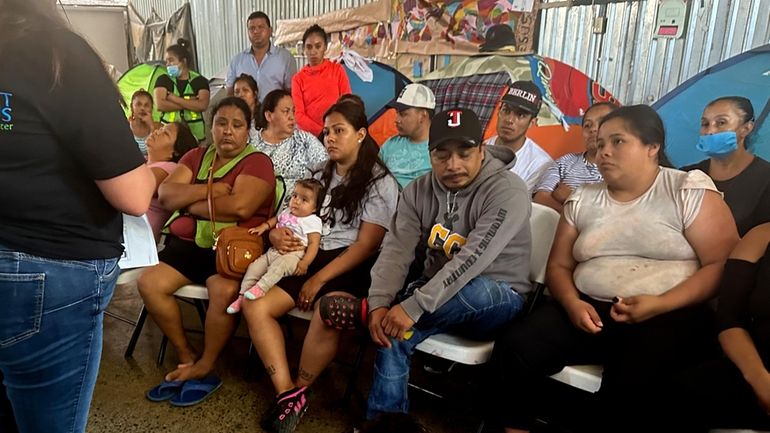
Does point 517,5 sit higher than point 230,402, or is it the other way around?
point 517,5

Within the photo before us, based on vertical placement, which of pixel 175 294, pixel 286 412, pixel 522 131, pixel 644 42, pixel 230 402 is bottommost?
pixel 230 402

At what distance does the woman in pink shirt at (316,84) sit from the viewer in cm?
417

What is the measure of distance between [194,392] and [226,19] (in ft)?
19.1

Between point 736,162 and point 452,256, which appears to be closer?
point 452,256

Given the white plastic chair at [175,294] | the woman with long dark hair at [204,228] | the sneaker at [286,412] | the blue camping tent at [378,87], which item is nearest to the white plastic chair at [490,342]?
the sneaker at [286,412]

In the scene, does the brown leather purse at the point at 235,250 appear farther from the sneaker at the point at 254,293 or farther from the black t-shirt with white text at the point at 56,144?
the black t-shirt with white text at the point at 56,144

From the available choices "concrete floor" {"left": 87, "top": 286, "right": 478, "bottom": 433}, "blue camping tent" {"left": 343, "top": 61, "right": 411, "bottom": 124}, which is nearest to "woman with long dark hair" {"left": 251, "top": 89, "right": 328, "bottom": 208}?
"concrete floor" {"left": 87, "top": 286, "right": 478, "bottom": 433}

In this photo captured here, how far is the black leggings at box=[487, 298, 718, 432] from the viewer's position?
1.60 m

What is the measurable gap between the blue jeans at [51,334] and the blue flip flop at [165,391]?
1163 mm

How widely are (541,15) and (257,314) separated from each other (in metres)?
2.61

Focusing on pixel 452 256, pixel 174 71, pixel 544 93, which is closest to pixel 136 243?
pixel 452 256

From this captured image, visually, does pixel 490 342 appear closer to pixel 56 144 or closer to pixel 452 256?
pixel 452 256

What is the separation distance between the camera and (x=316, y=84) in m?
4.23

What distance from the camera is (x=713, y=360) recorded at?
1549 mm
